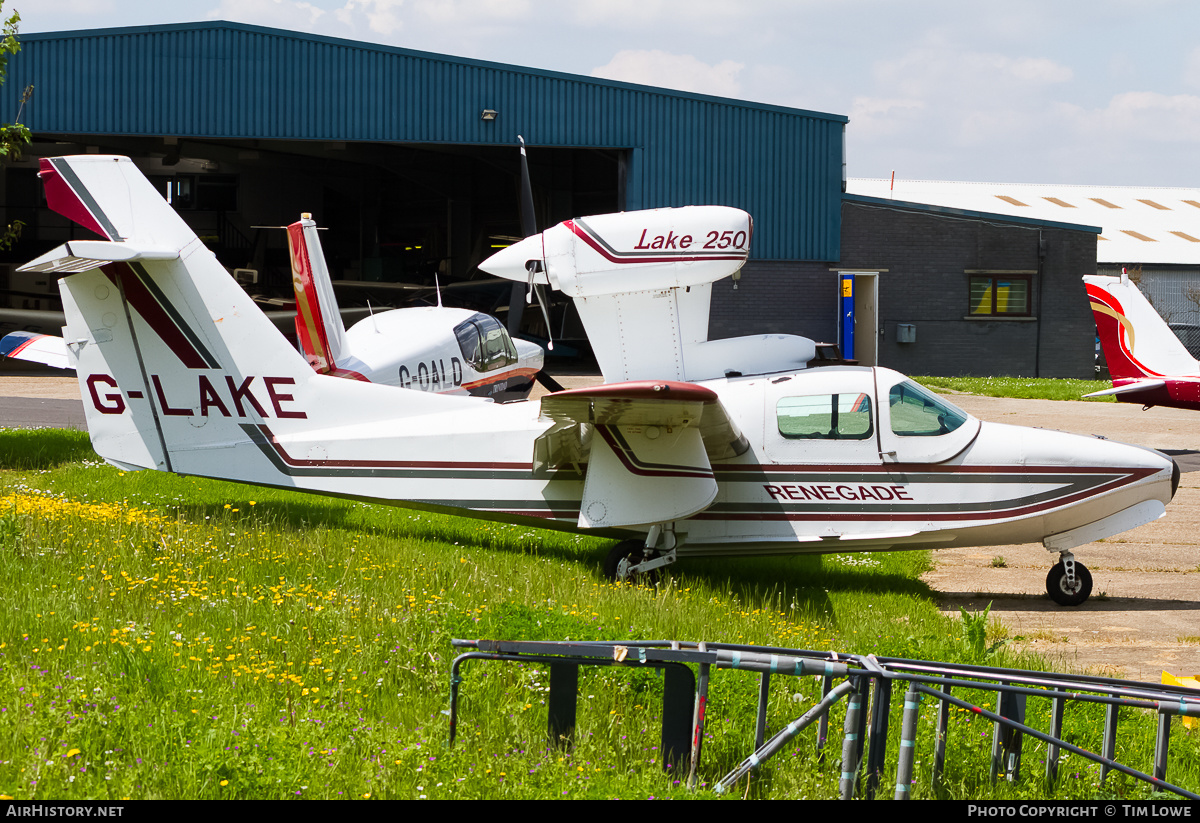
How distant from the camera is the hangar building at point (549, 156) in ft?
89.5

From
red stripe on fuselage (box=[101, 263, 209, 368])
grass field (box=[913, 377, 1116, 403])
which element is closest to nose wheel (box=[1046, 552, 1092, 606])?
red stripe on fuselage (box=[101, 263, 209, 368])

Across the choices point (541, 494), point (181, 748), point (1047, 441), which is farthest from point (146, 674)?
point (1047, 441)

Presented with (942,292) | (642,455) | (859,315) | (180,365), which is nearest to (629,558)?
(642,455)

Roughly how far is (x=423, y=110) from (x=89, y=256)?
21.1 m

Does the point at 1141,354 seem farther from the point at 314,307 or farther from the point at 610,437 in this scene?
the point at 314,307

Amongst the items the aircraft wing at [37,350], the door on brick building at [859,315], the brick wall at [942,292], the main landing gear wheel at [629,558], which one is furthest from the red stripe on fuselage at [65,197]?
the door on brick building at [859,315]

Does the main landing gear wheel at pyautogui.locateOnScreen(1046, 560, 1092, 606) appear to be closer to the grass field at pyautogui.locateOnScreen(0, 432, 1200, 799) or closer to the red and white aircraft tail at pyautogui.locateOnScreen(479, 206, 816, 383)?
the grass field at pyautogui.locateOnScreen(0, 432, 1200, 799)

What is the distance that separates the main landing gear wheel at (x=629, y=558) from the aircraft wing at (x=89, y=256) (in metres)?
4.81

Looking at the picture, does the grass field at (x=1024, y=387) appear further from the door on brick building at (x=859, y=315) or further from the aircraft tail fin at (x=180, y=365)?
the aircraft tail fin at (x=180, y=365)

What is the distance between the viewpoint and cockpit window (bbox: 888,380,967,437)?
9.22 m

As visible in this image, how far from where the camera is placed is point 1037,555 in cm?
1193

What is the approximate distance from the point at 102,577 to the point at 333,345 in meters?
7.17

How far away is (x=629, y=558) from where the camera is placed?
9383 mm

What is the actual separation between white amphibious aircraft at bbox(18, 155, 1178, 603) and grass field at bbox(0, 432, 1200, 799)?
62 centimetres
